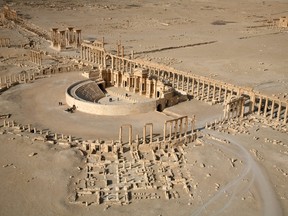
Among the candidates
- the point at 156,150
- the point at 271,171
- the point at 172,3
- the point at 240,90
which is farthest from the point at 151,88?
the point at 172,3

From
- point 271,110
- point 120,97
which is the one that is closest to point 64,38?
point 120,97

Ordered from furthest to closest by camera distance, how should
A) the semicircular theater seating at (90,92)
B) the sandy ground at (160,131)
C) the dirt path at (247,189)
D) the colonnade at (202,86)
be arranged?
the semicircular theater seating at (90,92)
the colonnade at (202,86)
the sandy ground at (160,131)
the dirt path at (247,189)

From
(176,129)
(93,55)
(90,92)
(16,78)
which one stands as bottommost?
(90,92)

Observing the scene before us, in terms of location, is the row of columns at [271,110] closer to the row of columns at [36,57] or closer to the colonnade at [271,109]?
the colonnade at [271,109]

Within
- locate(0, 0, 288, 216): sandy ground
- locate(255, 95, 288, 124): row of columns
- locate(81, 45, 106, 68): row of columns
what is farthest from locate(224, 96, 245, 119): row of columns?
locate(81, 45, 106, 68): row of columns

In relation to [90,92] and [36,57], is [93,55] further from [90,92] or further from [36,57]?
[90,92]

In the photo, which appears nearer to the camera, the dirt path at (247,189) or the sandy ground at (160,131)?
the dirt path at (247,189)

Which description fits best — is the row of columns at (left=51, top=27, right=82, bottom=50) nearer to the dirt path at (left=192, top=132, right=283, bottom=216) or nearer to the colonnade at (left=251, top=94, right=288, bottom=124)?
the colonnade at (left=251, top=94, right=288, bottom=124)

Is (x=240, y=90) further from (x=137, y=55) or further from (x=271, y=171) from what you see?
(x=137, y=55)

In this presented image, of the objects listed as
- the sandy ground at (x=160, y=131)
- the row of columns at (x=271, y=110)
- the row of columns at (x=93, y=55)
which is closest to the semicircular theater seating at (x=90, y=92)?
the sandy ground at (x=160, y=131)
